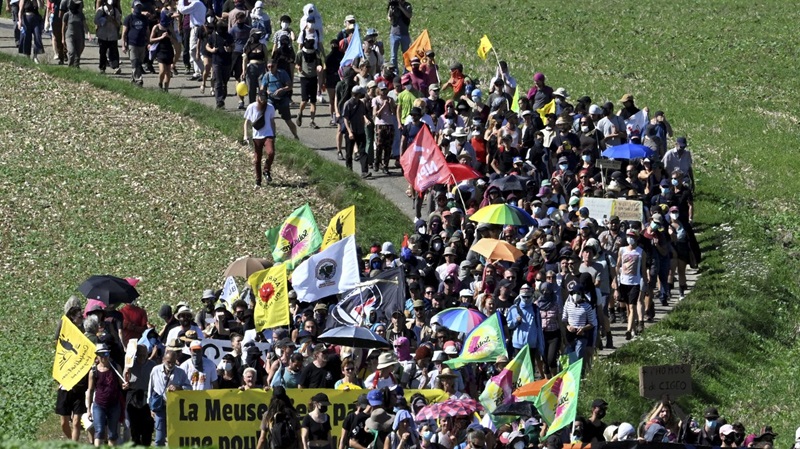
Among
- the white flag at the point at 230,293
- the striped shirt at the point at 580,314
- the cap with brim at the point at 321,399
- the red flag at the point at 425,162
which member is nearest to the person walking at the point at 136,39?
the red flag at the point at 425,162

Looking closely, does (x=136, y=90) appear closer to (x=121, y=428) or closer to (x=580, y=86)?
(x=580, y=86)

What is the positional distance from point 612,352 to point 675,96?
21.8 meters

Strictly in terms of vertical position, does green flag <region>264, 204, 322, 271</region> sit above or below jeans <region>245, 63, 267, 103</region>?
below

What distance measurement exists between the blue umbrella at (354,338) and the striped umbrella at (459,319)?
61.1 inches

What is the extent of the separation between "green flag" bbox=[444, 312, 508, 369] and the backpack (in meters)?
3.20

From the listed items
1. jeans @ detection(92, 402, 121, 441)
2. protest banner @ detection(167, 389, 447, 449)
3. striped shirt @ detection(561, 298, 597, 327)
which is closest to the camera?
protest banner @ detection(167, 389, 447, 449)

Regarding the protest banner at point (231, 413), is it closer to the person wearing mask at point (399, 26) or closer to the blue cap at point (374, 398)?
the blue cap at point (374, 398)

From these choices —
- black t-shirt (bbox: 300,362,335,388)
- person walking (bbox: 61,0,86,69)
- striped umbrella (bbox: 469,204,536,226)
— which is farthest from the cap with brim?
person walking (bbox: 61,0,86,69)

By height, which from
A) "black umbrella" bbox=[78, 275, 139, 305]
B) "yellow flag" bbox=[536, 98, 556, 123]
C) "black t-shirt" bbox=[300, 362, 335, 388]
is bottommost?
"black t-shirt" bbox=[300, 362, 335, 388]

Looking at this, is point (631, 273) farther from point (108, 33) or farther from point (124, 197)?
point (108, 33)

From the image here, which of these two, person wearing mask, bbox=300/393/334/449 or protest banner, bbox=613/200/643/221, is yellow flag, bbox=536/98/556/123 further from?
person wearing mask, bbox=300/393/334/449

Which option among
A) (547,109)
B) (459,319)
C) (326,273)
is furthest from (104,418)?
(547,109)

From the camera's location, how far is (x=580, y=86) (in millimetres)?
48000

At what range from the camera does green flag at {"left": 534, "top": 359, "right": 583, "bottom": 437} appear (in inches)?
826
